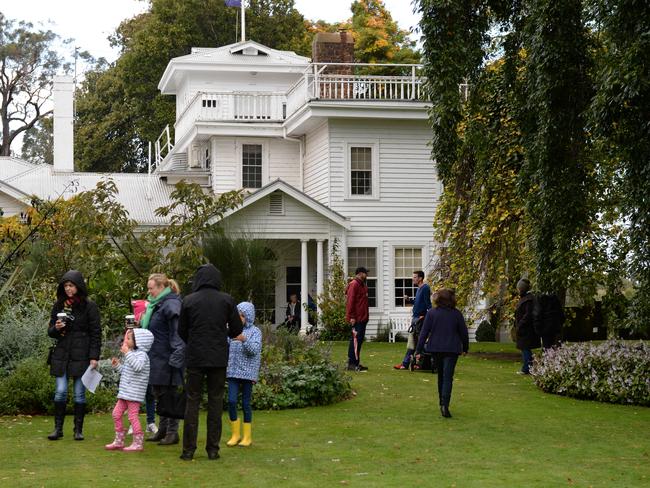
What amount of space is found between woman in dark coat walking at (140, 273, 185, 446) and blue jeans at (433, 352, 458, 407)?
13.6 ft

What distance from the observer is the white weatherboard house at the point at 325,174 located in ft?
105

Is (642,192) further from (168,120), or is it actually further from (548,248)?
(168,120)

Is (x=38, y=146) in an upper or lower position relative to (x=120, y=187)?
upper

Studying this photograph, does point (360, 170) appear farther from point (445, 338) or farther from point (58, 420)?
point (58, 420)

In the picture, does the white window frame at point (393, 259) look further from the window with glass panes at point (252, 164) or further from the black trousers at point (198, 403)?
the black trousers at point (198, 403)

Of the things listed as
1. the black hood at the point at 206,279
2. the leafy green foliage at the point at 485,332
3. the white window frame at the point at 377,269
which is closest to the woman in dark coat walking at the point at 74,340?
the black hood at the point at 206,279

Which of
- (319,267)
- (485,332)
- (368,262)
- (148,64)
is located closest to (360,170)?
(368,262)

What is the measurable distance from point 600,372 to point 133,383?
8.38m

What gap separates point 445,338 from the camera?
48.6ft

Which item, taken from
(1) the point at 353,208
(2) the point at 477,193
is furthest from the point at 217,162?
(2) the point at 477,193

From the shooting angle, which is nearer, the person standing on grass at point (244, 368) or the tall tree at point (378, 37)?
the person standing on grass at point (244, 368)

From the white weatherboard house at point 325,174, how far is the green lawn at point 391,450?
14473 mm

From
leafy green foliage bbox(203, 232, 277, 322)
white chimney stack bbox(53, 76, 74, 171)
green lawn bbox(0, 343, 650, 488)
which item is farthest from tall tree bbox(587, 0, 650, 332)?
white chimney stack bbox(53, 76, 74, 171)

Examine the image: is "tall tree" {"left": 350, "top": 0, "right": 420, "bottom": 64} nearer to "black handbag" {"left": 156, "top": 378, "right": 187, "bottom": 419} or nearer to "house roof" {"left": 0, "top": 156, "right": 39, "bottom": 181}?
"house roof" {"left": 0, "top": 156, "right": 39, "bottom": 181}
